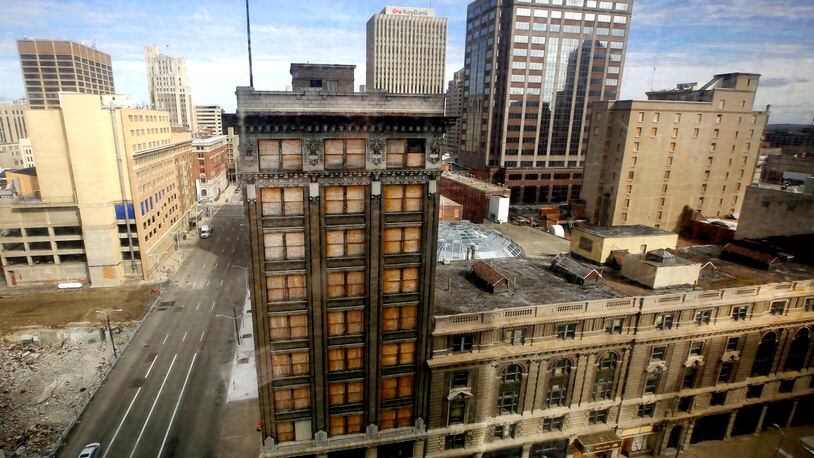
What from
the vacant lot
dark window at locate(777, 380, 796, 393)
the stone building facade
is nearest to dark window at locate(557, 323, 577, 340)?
the stone building facade

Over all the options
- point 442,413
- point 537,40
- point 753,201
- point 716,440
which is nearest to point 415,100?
point 442,413

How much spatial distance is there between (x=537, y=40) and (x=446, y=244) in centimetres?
9658

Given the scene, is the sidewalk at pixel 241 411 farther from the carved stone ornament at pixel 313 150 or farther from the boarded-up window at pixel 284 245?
the carved stone ornament at pixel 313 150

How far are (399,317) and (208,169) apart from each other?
14933 cm

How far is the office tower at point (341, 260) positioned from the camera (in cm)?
2708

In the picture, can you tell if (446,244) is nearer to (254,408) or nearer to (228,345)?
(254,408)

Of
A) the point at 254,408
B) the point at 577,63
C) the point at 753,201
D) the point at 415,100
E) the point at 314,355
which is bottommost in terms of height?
the point at 254,408

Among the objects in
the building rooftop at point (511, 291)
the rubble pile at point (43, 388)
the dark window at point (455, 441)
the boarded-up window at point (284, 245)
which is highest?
the boarded-up window at point (284, 245)

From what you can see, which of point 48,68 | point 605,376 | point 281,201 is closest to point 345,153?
point 281,201

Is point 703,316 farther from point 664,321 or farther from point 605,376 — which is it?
point 605,376

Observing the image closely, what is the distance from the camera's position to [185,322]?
65.3m

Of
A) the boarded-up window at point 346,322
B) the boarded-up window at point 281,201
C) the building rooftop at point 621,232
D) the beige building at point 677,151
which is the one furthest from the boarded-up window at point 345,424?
the beige building at point 677,151

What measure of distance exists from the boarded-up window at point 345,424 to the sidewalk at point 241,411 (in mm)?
13233

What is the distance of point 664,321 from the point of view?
37375 millimetres
